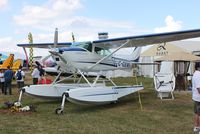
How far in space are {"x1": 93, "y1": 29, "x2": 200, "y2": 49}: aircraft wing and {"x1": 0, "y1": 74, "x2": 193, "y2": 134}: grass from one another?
2629mm

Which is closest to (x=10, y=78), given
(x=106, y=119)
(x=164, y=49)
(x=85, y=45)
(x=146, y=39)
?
(x=85, y=45)

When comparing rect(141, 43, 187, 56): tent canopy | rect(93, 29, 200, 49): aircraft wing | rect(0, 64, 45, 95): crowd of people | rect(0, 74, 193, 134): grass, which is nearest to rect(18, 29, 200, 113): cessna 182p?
rect(93, 29, 200, 49): aircraft wing

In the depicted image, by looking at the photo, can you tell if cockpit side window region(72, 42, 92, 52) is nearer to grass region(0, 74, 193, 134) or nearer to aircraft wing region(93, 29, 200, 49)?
aircraft wing region(93, 29, 200, 49)

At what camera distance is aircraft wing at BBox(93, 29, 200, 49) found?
43.0 ft

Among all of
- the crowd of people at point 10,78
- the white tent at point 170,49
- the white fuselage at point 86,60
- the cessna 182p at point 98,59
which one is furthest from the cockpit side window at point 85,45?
the white tent at point 170,49

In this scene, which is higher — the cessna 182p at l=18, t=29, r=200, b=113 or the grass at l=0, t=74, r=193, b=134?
the cessna 182p at l=18, t=29, r=200, b=113

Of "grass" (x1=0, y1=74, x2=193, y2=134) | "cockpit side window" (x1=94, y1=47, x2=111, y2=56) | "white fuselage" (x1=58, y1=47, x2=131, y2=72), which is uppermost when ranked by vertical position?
"cockpit side window" (x1=94, y1=47, x2=111, y2=56)

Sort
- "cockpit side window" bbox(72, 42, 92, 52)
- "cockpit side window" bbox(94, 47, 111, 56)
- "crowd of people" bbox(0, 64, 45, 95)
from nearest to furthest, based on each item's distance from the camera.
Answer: "cockpit side window" bbox(72, 42, 92, 52) < "cockpit side window" bbox(94, 47, 111, 56) < "crowd of people" bbox(0, 64, 45, 95)

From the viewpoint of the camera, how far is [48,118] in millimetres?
10070

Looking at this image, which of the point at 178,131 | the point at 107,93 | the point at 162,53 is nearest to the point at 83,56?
the point at 107,93

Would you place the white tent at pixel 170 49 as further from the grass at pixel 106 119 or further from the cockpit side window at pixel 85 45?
the grass at pixel 106 119

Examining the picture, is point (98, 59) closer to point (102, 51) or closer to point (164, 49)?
point (102, 51)

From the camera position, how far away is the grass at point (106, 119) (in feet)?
27.3

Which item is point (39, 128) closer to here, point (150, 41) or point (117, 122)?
point (117, 122)
